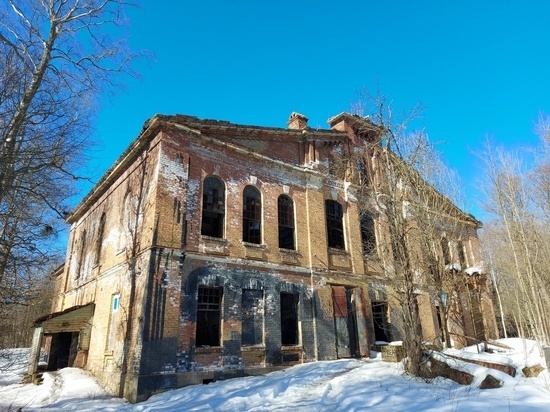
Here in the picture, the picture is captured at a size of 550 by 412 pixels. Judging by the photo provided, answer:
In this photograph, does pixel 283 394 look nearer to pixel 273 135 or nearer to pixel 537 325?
pixel 537 325

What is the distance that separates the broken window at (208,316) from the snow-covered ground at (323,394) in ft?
5.13

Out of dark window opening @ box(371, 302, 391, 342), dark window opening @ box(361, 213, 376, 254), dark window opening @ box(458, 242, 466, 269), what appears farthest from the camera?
dark window opening @ box(458, 242, 466, 269)

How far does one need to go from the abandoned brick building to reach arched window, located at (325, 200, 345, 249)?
0.06 meters

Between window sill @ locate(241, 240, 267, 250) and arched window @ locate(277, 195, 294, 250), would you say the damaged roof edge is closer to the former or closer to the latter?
window sill @ locate(241, 240, 267, 250)

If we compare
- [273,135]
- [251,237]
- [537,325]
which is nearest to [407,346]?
[537,325]

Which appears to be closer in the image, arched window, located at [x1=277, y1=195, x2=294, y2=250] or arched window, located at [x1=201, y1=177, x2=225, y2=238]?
arched window, located at [x1=201, y1=177, x2=225, y2=238]

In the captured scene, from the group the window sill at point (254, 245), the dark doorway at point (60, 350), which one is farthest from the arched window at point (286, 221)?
the dark doorway at point (60, 350)

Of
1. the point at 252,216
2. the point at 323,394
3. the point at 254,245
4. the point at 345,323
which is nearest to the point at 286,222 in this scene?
the point at 252,216

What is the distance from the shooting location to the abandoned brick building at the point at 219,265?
11.4 meters

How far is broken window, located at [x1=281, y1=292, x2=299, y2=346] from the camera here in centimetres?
1386

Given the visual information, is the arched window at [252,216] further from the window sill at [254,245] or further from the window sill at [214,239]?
the window sill at [214,239]

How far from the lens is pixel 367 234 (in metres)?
18.4

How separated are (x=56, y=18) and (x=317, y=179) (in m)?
11.1

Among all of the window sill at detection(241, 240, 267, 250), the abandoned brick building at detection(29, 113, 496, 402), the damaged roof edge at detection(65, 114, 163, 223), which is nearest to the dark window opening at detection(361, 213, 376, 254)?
the abandoned brick building at detection(29, 113, 496, 402)
